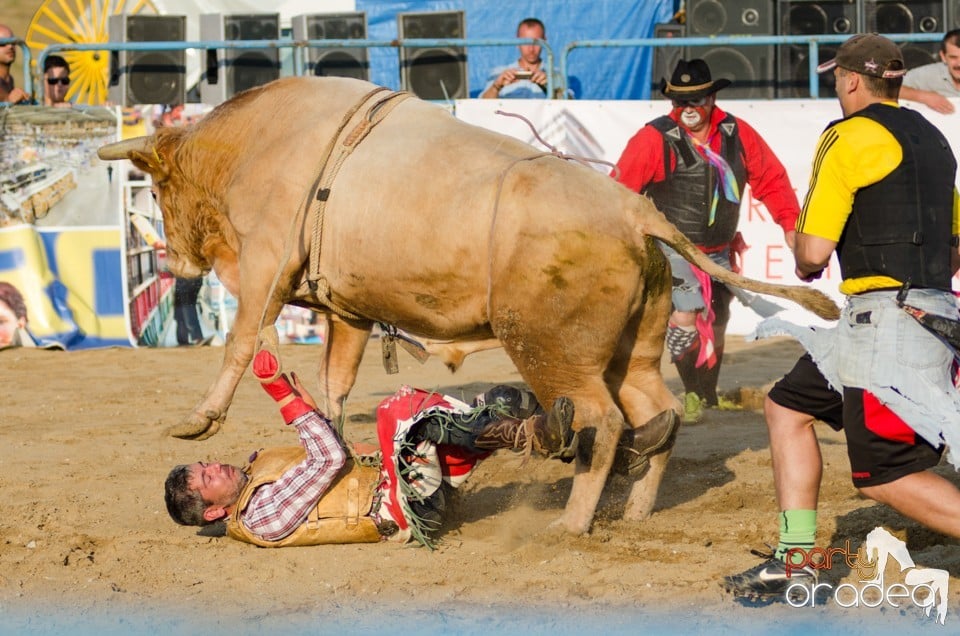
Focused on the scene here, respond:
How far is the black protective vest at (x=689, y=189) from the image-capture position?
7172 millimetres

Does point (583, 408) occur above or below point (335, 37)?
below

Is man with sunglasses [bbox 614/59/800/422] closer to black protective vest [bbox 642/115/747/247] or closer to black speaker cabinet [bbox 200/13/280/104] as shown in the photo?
black protective vest [bbox 642/115/747/247]

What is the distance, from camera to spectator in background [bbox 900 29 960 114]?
9.55m

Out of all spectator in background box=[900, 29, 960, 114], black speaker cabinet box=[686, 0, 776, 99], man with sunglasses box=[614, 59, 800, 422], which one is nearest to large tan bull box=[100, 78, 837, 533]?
man with sunglasses box=[614, 59, 800, 422]

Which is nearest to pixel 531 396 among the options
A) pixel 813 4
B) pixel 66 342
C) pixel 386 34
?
pixel 66 342

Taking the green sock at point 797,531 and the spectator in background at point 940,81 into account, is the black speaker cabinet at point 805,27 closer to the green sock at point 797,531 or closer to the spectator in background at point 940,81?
the spectator in background at point 940,81

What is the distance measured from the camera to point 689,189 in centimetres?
721

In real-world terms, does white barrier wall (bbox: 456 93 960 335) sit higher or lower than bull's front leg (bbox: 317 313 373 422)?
higher

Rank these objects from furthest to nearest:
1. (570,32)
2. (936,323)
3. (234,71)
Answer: (570,32) → (234,71) → (936,323)

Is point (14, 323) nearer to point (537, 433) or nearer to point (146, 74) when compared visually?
point (146, 74)

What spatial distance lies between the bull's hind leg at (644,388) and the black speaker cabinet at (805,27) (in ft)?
21.9

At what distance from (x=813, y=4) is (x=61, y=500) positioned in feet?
27.8

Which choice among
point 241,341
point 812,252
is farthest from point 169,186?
point 812,252

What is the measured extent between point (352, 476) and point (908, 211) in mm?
2355
